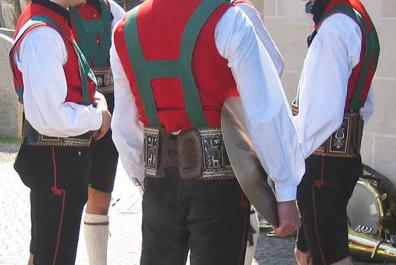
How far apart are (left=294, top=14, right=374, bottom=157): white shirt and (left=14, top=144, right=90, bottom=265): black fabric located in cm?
106

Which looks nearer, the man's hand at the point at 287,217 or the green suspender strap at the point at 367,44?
the man's hand at the point at 287,217

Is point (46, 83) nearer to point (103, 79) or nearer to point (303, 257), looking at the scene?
point (103, 79)

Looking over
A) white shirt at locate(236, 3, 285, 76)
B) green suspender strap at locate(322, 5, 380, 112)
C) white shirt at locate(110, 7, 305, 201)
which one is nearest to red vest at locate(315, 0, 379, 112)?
green suspender strap at locate(322, 5, 380, 112)

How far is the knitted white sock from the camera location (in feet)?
13.8

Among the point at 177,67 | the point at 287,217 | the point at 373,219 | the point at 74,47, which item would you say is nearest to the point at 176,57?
the point at 177,67

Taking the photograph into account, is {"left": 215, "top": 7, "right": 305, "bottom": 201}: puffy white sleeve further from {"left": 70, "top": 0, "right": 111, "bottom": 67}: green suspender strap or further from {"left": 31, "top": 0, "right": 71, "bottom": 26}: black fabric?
{"left": 70, "top": 0, "right": 111, "bottom": 67}: green suspender strap

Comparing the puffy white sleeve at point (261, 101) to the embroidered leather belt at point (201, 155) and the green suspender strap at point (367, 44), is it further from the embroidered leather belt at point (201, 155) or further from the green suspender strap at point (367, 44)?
the green suspender strap at point (367, 44)

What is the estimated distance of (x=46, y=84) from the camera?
10.2ft

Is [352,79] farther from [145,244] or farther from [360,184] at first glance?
[360,184]

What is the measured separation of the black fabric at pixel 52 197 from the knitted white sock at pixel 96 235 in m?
0.80

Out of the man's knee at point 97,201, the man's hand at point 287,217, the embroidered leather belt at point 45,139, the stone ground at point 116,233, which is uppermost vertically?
the embroidered leather belt at point 45,139

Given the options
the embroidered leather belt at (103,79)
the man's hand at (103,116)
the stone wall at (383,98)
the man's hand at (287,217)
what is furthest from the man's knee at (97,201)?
the stone wall at (383,98)

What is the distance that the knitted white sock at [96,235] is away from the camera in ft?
13.8

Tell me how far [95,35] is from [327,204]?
168cm
